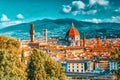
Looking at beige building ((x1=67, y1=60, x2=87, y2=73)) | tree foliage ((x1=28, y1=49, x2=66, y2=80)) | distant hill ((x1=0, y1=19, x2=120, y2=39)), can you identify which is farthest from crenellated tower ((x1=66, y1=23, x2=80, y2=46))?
tree foliage ((x1=28, y1=49, x2=66, y2=80))

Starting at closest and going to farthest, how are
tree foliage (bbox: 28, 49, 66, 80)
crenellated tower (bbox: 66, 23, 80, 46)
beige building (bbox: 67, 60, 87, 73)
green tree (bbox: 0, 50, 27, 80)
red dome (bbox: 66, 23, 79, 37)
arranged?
green tree (bbox: 0, 50, 27, 80)
tree foliage (bbox: 28, 49, 66, 80)
beige building (bbox: 67, 60, 87, 73)
crenellated tower (bbox: 66, 23, 80, 46)
red dome (bbox: 66, 23, 79, 37)

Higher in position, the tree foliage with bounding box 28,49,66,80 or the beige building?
the tree foliage with bounding box 28,49,66,80

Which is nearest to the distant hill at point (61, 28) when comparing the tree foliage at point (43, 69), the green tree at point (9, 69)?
the tree foliage at point (43, 69)

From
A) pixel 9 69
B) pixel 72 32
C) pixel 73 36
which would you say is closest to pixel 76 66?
pixel 73 36

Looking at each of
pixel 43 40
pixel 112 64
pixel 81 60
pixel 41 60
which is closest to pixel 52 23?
pixel 43 40

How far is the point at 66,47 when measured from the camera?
6581 centimetres

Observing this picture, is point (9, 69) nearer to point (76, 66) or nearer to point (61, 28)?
point (76, 66)

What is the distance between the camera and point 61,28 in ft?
232

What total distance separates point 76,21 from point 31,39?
6.72 m

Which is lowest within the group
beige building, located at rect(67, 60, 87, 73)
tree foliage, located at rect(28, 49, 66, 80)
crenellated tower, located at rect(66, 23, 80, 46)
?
A: beige building, located at rect(67, 60, 87, 73)

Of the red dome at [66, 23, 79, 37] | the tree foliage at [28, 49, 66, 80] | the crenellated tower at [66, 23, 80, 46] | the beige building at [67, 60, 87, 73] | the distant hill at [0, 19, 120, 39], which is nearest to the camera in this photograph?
the tree foliage at [28, 49, 66, 80]

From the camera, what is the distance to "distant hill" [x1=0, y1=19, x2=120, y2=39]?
2374 inches

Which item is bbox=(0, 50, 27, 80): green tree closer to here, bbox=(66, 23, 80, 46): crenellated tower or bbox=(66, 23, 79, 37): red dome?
bbox=(66, 23, 80, 46): crenellated tower

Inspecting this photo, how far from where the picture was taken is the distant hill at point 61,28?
198 feet
